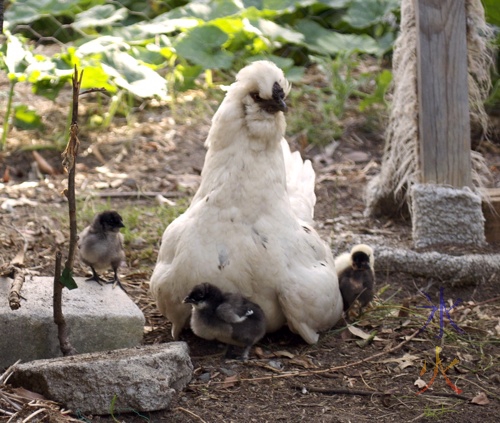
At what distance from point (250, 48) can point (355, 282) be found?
12.8 feet

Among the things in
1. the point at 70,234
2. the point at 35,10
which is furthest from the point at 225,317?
the point at 35,10

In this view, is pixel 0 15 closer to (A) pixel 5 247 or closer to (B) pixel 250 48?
(A) pixel 5 247

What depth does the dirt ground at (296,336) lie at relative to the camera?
3.56 meters

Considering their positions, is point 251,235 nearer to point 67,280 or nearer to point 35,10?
point 67,280

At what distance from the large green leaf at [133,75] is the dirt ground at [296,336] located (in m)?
0.66

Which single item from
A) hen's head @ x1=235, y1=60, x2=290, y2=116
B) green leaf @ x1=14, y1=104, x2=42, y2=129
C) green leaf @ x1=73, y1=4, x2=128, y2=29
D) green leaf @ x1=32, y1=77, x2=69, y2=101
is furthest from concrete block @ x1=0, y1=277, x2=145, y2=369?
green leaf @ x1=73, y1=4, x2=128, y2=29

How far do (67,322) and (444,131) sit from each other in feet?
8.28

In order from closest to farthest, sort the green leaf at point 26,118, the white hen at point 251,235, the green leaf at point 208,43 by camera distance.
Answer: the white hen at point 251,235, the green leaf at point 26,118, the green leaf at point 208,43

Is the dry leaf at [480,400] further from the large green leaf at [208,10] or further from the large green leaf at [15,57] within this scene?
the large green leaf at [208,10]

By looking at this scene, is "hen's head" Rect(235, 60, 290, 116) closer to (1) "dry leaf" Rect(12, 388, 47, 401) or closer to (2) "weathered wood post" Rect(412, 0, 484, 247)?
(2) "weathered wood post" Rect(412, 0, 484, 247)

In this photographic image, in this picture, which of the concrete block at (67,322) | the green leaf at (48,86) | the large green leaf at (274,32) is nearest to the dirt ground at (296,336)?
the concrete block at (67,322)

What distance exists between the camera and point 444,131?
511 cm

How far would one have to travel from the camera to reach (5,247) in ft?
16.8

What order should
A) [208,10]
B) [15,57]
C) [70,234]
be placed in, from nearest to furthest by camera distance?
[70,234], [15,57], [208,10]
